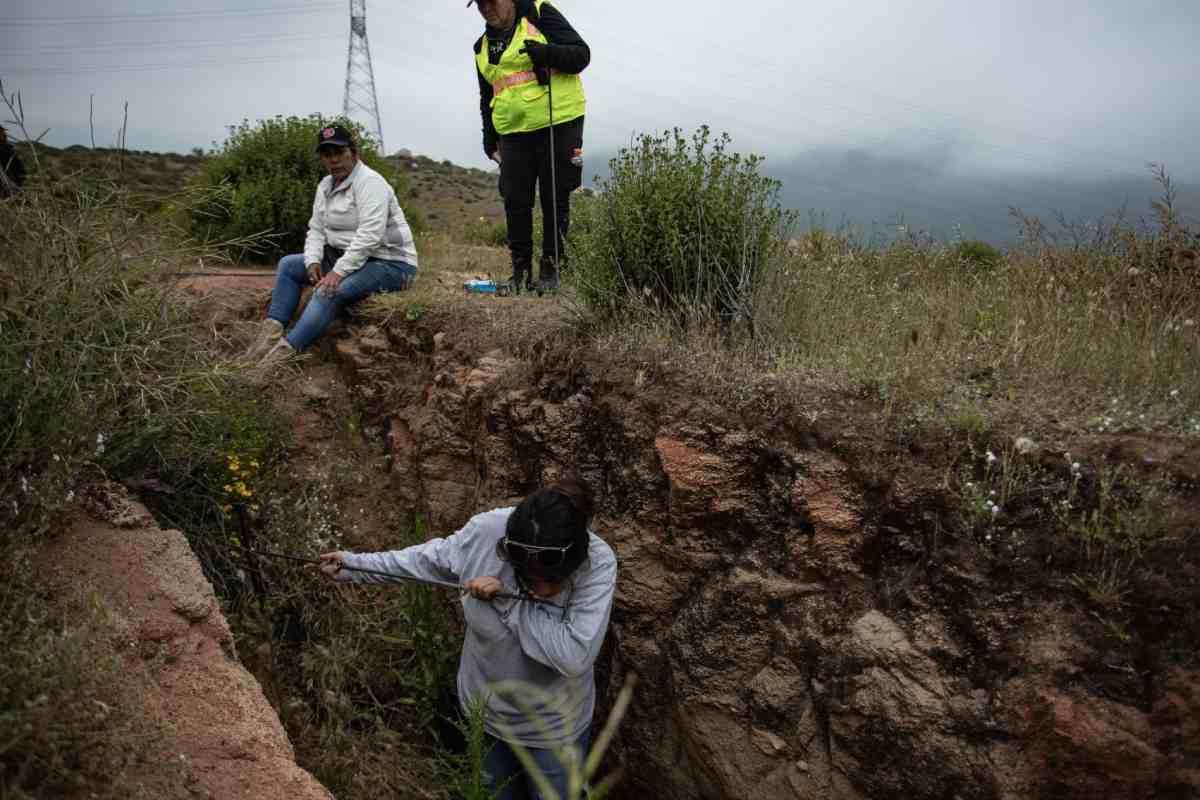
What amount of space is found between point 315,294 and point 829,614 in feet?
12.6

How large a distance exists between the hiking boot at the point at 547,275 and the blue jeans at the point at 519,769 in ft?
10.5

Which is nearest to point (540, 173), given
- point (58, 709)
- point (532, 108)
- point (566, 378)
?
point (532, 108)

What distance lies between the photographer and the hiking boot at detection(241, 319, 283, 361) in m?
4.88

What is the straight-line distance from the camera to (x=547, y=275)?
593 centimetres

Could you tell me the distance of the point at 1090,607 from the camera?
278 cm

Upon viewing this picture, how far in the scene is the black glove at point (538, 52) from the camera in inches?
198

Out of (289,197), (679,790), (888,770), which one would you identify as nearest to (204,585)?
(679,790)

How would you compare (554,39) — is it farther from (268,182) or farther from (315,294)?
(268,182)

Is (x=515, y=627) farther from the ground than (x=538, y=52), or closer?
closer

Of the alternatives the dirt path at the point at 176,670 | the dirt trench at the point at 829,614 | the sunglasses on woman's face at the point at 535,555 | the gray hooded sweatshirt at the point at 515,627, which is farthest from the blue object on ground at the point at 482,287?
the dirt path at the point at 176,670

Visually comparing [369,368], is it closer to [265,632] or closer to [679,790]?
[265,632]

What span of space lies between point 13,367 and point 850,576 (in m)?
3.32

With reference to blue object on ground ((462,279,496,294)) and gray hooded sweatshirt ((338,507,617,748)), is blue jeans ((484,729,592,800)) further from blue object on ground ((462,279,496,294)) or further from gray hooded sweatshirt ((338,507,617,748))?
blue object on ground ((462,279,496,294))

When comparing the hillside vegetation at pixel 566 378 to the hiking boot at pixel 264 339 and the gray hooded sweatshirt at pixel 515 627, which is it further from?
the gray hooded sweatshirt at pixel 515 627
